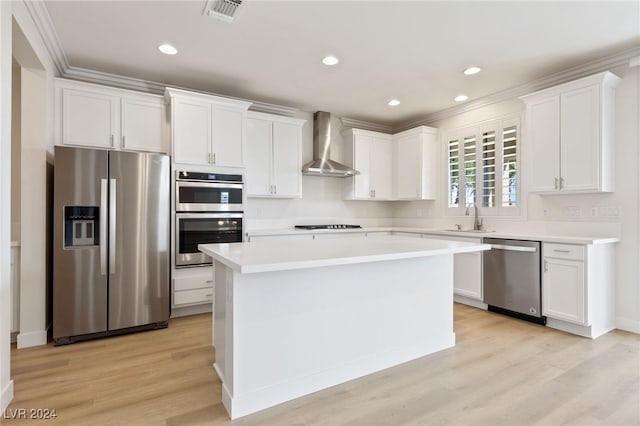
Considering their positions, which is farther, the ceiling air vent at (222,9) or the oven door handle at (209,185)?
the oven door handle at (209,185)

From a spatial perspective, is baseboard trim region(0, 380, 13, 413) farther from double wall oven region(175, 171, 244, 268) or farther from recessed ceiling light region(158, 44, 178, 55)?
recessed ceiling light region(158, 44, 178, 55)

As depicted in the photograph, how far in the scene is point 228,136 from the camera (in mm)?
3758

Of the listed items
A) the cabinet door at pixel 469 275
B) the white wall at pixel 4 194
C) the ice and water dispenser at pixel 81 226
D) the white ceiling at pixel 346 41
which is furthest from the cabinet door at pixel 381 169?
the white wall at pixel 4 194

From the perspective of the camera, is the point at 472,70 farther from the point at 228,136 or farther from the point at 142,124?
the point at 142,124

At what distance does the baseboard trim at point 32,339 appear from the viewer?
2.72 m

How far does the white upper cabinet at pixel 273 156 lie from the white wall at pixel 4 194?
2.40 metres

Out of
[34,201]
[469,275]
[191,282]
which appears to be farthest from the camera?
[469,275]

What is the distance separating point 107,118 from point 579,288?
4837 mm

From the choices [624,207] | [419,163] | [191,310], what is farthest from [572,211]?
[191,310]

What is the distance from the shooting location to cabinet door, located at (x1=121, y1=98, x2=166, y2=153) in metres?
3.38

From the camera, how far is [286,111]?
4758 mm

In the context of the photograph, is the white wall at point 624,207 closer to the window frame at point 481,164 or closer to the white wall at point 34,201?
the window frame at point 481,164

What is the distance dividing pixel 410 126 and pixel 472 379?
169 inches

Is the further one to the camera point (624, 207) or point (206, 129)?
point (206, 129)
